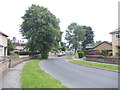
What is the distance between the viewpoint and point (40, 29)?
111 feet

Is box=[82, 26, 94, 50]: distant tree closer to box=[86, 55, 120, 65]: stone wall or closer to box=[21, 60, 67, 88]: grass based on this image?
box=[86, 55, 120, 65]: stone wall

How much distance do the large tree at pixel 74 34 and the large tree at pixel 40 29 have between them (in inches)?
1123

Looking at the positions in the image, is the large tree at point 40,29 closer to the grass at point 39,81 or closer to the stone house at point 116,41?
the stone house at point 116,41

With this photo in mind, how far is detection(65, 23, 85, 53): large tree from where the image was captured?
2537 inches

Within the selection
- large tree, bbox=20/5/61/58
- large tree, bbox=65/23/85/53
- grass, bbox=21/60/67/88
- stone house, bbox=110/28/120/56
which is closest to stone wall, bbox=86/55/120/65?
stone house, bbox=110/28/120/56

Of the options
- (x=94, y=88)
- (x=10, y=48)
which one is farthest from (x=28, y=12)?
(x=94, y=88)

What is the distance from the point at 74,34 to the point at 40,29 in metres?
35.6

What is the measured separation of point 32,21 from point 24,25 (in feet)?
8.64

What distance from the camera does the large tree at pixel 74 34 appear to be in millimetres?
64438

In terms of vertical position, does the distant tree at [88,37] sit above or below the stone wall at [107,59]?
above

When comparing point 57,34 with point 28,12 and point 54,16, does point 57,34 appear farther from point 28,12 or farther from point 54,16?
point 28,12

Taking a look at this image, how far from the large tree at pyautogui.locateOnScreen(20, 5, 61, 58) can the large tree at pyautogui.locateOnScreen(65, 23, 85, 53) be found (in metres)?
28.5

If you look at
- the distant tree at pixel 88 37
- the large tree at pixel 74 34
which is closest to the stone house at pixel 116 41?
the large tree at pixel 74 34

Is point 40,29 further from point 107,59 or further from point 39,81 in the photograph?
point 39,81
